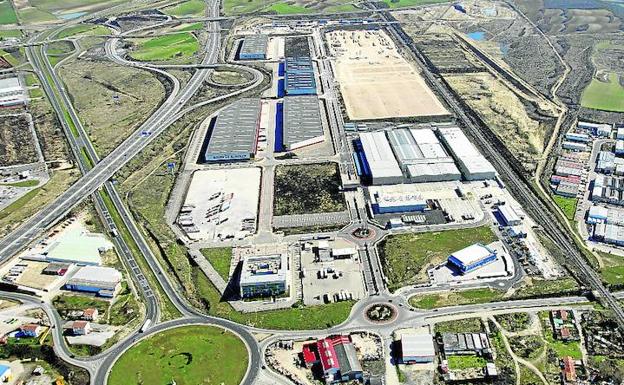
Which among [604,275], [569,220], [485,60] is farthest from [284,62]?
[604,275]

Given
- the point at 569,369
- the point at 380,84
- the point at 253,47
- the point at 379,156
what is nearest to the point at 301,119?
the point at 379,156

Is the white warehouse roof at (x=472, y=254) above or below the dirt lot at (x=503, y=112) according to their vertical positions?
below

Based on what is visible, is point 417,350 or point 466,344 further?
point 466,344

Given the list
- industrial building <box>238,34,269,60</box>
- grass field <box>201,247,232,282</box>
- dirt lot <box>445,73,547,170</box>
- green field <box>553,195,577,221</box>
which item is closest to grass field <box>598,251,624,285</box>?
green field <box>553,195,577,221</box>

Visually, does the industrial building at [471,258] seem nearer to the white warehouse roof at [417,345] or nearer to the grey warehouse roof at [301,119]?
the white warehouse roof at [417,345]

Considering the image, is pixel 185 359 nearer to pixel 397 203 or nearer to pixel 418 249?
pixel 418 249

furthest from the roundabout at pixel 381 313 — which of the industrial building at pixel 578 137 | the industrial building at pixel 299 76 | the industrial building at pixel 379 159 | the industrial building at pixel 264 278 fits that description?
the industrial building at pixel 299 76
